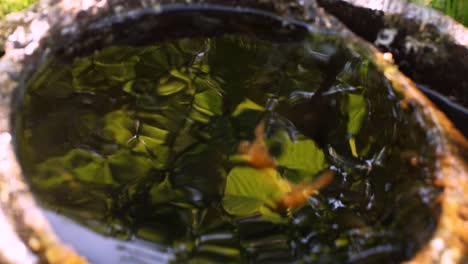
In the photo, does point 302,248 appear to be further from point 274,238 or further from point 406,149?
point 406,149

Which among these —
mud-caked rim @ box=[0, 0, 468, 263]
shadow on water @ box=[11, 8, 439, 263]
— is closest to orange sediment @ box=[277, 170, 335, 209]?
shadow on water @ box=[11, 8, 439, 263]

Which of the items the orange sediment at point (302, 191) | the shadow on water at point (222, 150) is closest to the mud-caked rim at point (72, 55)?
the shadow on water at point (222, 150)

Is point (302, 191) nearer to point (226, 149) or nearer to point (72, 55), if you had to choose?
point (226, 149)

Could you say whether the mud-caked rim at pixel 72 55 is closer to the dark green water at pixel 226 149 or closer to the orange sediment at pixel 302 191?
the dark green water at pixel 226 149

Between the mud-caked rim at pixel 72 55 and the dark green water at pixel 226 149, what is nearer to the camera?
the mud-caked rim at pixel 72 55

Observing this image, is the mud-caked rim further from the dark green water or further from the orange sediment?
the orange sediment

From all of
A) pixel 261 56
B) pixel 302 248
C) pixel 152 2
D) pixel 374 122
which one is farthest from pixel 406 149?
pixel 152 2

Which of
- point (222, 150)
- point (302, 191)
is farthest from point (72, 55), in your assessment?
point (302, 191)
